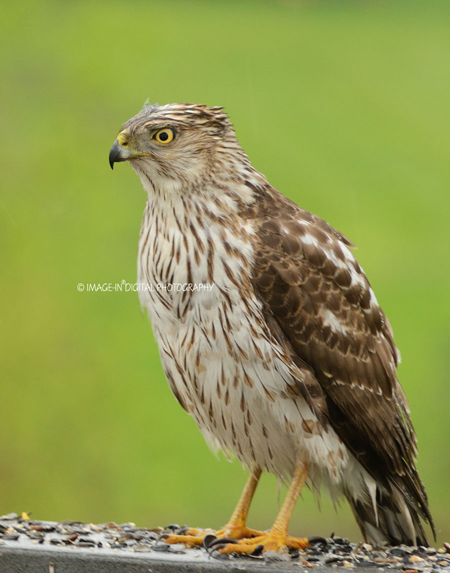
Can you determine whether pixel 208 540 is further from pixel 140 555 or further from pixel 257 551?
pixel 140 555

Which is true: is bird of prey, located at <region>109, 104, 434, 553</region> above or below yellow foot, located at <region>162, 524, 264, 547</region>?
above

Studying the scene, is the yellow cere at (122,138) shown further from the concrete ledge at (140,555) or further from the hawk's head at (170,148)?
the concrete ledge at (140,555)

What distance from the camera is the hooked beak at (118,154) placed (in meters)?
2.18

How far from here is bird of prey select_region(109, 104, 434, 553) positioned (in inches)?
83.2

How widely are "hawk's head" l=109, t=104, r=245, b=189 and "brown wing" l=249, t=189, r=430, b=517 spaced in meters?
0.21

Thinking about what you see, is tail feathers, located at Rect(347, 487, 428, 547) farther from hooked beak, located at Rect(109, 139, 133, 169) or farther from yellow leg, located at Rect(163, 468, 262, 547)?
hooked beak, located at Rect(109, 139, 133, 169)

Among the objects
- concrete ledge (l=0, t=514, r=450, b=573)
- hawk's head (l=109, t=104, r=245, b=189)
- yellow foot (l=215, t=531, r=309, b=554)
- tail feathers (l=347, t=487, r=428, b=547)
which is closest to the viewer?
concrete ledge (l=0, t=514, r=450, b=573)

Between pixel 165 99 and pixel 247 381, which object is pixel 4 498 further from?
pixel 247 381

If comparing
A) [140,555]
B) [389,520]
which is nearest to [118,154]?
[140,555]

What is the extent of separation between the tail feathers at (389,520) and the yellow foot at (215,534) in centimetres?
37

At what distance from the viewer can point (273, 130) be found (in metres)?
5.44

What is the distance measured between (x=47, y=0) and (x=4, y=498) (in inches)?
155

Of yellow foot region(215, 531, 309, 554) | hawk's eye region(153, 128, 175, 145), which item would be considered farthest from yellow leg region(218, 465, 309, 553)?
hawk's eye region(153, 128, 175, 145)

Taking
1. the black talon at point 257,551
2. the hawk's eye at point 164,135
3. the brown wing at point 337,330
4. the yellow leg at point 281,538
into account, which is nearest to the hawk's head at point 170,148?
the hawk's eye at point 164,135
